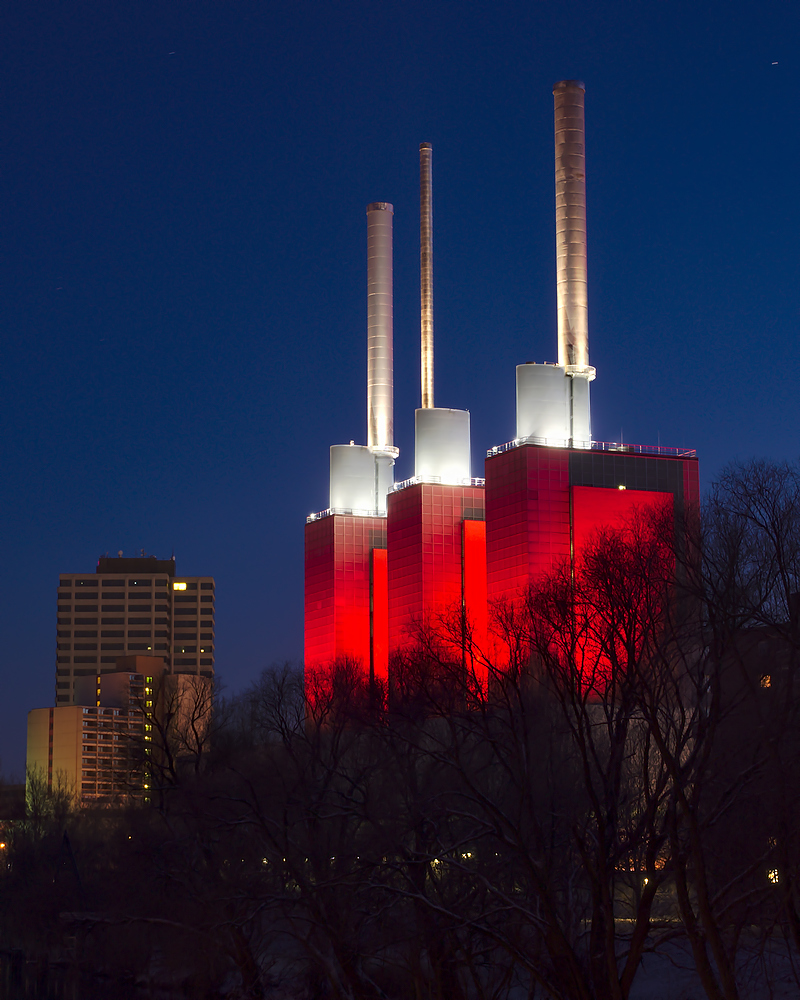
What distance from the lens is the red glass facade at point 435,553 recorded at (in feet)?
465

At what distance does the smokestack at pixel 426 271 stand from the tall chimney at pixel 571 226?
21378 millimetres

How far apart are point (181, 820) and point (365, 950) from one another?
1927cm

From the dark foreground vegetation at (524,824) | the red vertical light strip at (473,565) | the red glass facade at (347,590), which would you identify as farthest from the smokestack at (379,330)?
the dark foreground vegetation at (524,824)

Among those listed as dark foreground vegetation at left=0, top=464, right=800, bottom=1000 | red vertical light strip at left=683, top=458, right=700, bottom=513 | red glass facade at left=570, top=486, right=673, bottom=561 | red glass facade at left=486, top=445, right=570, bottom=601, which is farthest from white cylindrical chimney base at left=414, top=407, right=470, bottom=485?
dark foreground vegetation at left=0, top=464, right=800, bottom=1000

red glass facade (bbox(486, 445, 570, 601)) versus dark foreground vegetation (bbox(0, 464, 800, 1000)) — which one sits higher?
red glass facade (bbox(486, 445, 570, 601))

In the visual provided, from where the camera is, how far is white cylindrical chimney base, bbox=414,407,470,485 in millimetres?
145875

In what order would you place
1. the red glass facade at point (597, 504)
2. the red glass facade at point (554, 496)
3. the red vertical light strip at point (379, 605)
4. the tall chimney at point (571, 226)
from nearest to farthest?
the red glass facade at point (554, 496) → the red glass facade at point (597, 504) → the tall chimney at point (571, 226) → the red vertical light strip at point (379, 605)

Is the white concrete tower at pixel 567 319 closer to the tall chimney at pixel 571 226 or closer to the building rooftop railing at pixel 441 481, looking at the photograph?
the tall chimney at pixel 571 226

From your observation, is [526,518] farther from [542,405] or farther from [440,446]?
[440,446]

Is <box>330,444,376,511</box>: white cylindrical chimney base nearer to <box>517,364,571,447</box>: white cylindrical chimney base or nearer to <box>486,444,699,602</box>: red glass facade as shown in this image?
<box>486,444,699,602</box>: red glass facade

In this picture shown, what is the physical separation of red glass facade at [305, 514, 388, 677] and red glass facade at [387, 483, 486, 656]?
13221 mm

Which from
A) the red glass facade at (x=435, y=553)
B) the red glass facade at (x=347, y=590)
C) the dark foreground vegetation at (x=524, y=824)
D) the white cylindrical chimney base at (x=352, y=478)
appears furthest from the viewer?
the white cylindrical chimney base at (x=352, y=478)

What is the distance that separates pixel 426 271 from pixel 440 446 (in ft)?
68.2

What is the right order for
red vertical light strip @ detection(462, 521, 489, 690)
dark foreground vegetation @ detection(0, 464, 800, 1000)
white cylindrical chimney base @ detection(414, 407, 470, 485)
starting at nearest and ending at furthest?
dark foreground vegetation @ detection(0, 464, 800, 1000) → red vertical light strip @ detection(462, 521, 489, 690) → white cylindrical chimney base @ detection(414, 407, 470, 485)
